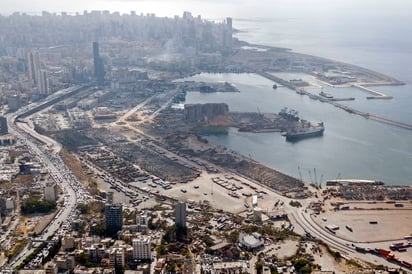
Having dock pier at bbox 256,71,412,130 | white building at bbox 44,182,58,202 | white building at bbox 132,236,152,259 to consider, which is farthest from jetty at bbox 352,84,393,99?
white building at bbox 132,236,152,259

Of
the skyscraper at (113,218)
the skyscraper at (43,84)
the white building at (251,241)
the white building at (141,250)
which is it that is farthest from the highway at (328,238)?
the skyscraper at (43,84)

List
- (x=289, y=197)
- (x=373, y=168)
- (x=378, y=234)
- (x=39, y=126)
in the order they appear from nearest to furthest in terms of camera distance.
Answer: (x=378, y=234)
(x=289, y=197)
(x=373, y=168)
(x=39, y=126)

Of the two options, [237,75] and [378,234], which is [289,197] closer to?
[378,234]

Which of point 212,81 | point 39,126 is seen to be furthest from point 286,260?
point 212,81

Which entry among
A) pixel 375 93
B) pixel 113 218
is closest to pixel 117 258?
pixel 113 218

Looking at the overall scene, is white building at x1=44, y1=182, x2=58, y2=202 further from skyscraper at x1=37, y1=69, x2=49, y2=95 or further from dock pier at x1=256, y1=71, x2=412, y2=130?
dock pier at x1=256, y1=71, x2=412, y2=130

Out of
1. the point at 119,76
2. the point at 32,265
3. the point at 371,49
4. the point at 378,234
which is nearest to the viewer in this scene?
the point at 32,265

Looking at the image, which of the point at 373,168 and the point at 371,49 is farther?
the point at 371,49
